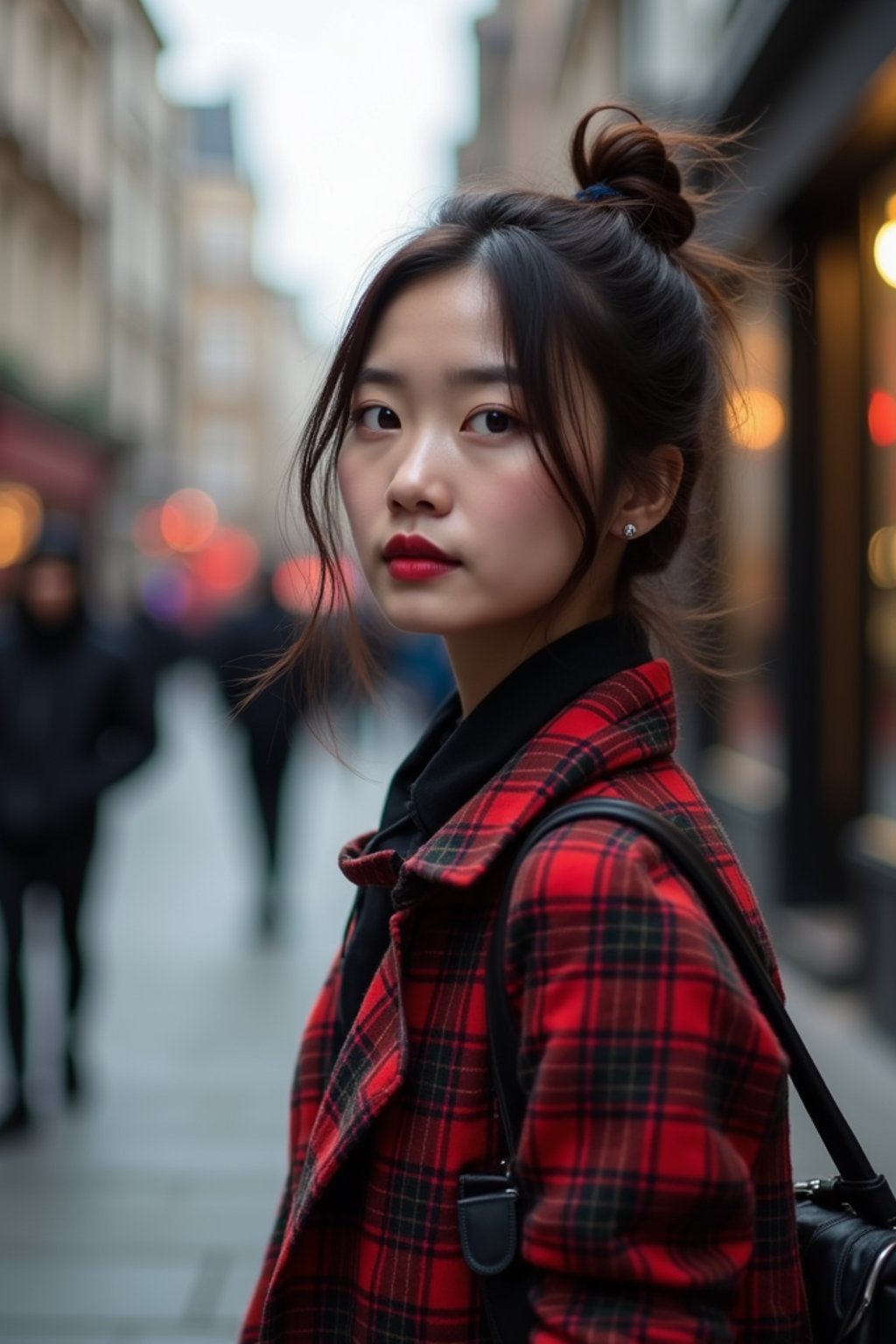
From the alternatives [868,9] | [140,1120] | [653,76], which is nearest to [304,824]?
[653,76]

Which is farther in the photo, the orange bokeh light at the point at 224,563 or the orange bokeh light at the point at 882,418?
the orange bokeh light at the point at 224,563

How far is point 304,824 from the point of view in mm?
12414

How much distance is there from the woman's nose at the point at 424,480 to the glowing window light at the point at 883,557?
530cm

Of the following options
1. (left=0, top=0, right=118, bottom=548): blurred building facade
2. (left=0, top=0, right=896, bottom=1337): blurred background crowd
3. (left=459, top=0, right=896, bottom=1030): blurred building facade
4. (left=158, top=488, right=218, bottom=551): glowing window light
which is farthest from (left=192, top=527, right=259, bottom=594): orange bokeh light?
(left=459, top=0, right=896, bottom=1030): blurred building facade

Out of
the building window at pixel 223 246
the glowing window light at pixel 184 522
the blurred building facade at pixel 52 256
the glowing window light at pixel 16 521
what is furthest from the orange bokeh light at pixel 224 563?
the glowing window light at pixel 16 521

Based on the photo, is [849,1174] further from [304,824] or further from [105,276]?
[105,276]

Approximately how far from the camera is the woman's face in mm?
1315

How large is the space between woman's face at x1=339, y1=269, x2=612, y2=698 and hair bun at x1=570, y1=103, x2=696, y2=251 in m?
0.23

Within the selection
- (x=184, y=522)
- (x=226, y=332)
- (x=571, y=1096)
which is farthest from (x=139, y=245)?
(x=571, y=1096)

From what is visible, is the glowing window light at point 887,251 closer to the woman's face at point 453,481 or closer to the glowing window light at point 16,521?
the woman's face at point 453,481

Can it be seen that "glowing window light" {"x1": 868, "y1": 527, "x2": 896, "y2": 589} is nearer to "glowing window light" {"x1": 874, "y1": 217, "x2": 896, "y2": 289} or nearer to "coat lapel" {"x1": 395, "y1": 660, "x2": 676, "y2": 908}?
"glowing window light" {"x1": 874, "y1": 217, "x2": 896, "y2": 289}

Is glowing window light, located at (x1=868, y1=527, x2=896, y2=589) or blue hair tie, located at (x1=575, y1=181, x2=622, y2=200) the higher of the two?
glowing window light, located at (x1=868, y1=527, x2=896, y2=589)

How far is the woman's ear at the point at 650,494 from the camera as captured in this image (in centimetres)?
142

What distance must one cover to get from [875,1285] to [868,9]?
5.14 meters
